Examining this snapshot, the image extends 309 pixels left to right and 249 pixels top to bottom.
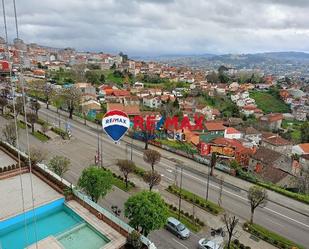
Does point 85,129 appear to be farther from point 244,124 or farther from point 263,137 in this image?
Result: point 244,124

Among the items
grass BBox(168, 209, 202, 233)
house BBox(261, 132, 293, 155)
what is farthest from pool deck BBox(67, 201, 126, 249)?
house BBox(261, 132, 293, 155)

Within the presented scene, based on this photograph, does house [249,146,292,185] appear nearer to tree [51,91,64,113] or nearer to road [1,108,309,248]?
road [1,108,309,248]

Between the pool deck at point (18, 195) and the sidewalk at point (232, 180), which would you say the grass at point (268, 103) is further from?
the pool deck at point (18, 195)

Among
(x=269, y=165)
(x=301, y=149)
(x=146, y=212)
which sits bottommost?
(x=301, y=149)

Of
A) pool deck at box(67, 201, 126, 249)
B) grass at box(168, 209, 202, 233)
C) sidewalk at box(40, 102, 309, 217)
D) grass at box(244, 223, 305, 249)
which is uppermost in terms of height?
pool deck at box(67, 201, 126, 249)

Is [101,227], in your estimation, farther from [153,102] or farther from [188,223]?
[153,102]

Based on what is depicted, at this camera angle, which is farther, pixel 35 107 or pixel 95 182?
pixel 35 107

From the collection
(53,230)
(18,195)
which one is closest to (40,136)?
(18,195)

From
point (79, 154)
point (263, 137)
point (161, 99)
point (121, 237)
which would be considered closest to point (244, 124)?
point (263, 137)
